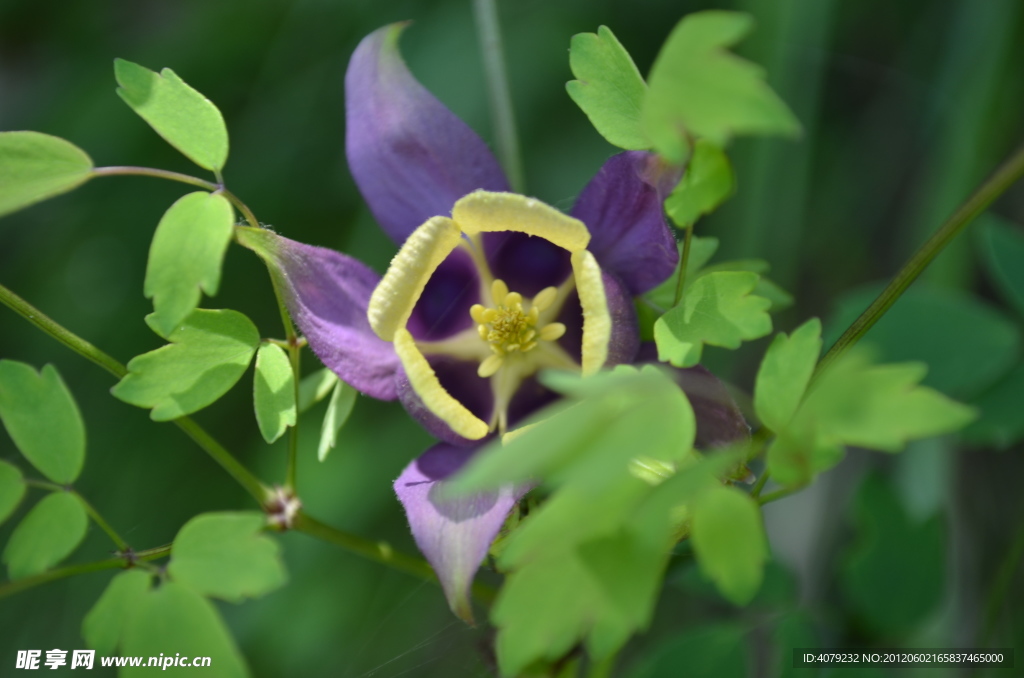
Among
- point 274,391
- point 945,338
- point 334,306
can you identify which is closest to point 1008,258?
point 945,338

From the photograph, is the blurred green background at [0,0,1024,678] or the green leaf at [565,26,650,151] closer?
the green leaf at [565,26,650,151]

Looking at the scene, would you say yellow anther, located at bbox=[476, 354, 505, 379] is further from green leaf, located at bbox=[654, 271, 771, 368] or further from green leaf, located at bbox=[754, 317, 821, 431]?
green leaf, located at bbox=[754, 317, 821, 431]

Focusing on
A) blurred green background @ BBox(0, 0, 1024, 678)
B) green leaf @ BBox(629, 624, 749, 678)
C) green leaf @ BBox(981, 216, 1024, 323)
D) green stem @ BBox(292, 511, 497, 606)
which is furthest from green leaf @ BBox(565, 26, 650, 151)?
blurred green background @ BBox(0, 0, 1024, 678)

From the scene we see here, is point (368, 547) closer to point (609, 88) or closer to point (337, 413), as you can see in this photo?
point (337, 413)

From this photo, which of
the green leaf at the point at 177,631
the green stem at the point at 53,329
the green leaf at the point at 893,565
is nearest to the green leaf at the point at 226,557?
the green leaf at the point at 177,631

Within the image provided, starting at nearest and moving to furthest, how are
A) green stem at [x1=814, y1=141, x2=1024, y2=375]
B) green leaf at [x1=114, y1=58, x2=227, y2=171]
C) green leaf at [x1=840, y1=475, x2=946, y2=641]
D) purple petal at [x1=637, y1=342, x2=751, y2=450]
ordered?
green stem at [x1=814, y1=141, x2=1024, y2=375], green leaf at [x1=114, y1=58, x2=227, y2=171], purple petal at [x1=637, y1=342, x2=751, y2=450], green leaf at [x1=840, y1=475, x2=946, y2=641]
